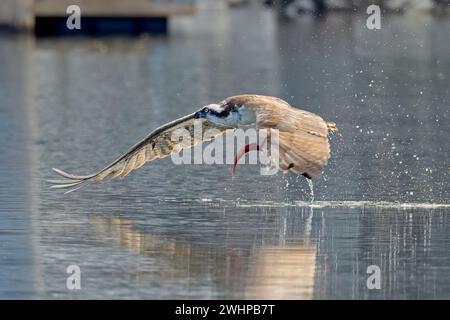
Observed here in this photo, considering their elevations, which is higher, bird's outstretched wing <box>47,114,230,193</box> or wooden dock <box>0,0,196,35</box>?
wooden dock <box>0,0,196,35</box>

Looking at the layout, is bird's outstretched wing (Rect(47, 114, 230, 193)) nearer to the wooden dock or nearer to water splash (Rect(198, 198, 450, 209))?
water splash (Rect(198, 198, 450, 209))

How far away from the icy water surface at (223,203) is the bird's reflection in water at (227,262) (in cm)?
2

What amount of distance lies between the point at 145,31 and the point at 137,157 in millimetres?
44344

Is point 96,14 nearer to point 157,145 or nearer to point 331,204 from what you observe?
point 157,145

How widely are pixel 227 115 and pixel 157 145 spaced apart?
1138 mm

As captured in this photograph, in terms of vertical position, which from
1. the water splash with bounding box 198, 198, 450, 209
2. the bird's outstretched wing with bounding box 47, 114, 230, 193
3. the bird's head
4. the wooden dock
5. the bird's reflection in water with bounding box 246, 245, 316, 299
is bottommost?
the bird's reflection in water with bounding box 246, 245, 316, 299

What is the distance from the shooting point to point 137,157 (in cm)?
1866

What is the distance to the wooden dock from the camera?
57531 mm

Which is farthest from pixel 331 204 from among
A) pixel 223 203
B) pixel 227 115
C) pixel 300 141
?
pixel 300 141

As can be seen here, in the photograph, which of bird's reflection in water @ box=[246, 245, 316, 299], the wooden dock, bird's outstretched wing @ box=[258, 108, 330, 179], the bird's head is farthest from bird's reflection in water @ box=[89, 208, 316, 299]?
the wooden dock

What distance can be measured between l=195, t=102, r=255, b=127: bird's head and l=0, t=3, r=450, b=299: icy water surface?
0.93m

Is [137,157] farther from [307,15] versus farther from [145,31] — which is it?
[307,15]

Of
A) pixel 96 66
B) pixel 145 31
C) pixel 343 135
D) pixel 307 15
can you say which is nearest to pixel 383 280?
pixel 343 135

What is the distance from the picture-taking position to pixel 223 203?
18641 millimetres
